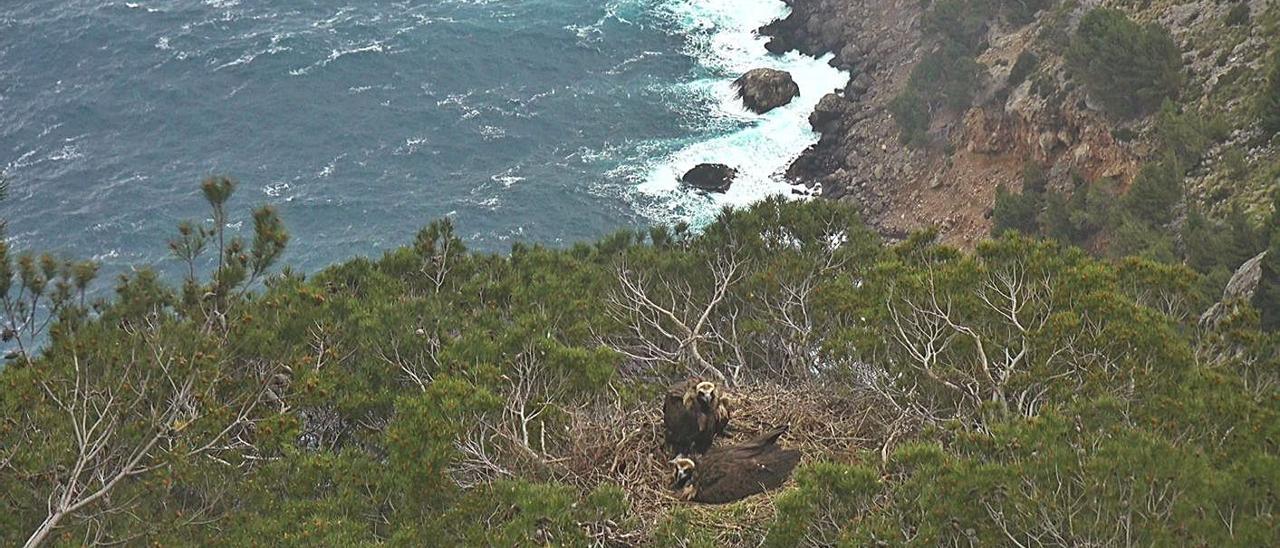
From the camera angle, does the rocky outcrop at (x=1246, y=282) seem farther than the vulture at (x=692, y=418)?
Yes

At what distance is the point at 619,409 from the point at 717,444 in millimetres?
1949

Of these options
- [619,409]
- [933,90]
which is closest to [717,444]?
[619,409]

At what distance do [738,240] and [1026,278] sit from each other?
752cm

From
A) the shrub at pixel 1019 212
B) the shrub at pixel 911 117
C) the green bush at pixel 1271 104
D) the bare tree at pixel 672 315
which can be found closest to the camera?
the bare tree at pixel 672 315

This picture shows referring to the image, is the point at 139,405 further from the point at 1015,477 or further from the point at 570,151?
the point at 570,151

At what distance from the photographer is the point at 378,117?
220ft

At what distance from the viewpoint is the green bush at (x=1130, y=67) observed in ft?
156

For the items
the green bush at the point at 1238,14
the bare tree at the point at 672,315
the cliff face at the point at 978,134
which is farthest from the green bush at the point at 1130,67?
the bare tree at the point at 672,315

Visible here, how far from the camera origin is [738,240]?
27.1m

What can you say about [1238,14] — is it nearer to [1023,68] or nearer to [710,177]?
[1023,68]

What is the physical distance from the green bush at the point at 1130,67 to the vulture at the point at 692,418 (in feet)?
121

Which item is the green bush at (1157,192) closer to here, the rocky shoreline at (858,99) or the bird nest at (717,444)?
the rocky shoreline at (858,99)

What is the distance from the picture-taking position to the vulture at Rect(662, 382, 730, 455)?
1688 centimetres

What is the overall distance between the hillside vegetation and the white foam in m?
29.4
